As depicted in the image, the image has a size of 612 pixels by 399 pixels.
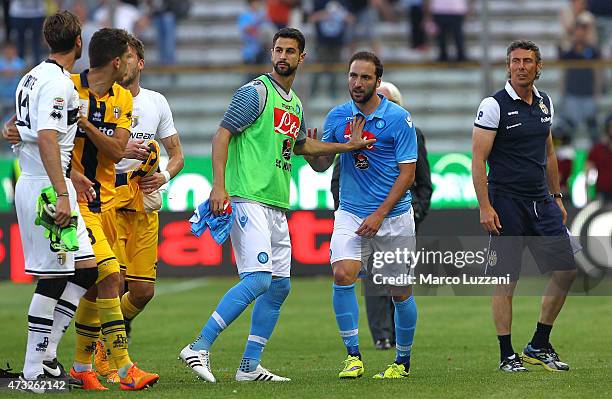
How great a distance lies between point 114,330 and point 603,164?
11826mm

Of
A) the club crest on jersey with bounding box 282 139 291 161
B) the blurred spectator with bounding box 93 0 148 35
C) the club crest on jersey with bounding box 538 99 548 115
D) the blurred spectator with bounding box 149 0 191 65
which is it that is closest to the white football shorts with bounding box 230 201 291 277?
the club crest on jersey with bounding box 282 139 291 161

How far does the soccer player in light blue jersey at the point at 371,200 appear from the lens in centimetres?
928

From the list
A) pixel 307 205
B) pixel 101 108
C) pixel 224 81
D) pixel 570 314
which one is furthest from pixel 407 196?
pixel 224 81

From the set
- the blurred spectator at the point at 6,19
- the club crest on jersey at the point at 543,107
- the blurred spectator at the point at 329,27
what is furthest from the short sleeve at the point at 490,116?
the blurred spectator at the point at 6,19

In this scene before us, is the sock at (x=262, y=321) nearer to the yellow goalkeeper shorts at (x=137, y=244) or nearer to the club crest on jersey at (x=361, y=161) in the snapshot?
the club crest on jersey at (x=361, y=161)

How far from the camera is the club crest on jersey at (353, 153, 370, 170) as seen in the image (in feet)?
31.1

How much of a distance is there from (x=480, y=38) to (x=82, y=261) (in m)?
13.4

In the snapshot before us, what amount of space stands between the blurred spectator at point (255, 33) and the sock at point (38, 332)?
500 inches

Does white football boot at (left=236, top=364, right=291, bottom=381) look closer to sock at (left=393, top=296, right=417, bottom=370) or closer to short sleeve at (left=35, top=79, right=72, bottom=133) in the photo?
sock at (left=393, top=296, right=417, bottom=370)

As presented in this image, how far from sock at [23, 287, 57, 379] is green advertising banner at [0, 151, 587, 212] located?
10.5 metres

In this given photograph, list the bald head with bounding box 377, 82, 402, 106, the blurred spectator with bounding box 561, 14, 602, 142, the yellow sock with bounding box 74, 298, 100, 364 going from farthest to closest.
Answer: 1. the blurred spectator with bounding box 561, 14, 602, 142
2. the bald head with bounding box 377, 82, 402, 106
3. the yellow sock with bounding box 74, 298, 100, 364

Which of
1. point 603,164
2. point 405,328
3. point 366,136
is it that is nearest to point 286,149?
point 366,136

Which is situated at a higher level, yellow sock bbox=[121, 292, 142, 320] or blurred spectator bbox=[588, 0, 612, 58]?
blurred spectator bbox=[588, 0, 612, 58]

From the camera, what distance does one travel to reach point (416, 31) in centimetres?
2233
